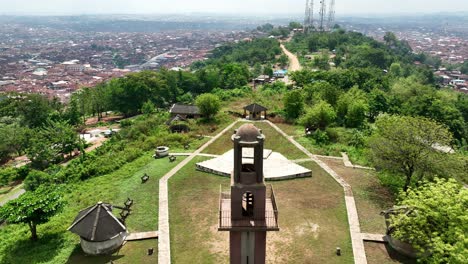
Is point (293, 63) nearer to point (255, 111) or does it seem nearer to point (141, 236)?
point (255, 111)

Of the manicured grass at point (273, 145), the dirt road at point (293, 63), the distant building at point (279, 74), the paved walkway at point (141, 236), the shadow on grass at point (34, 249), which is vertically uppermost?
the dirt road at point (293, 63)

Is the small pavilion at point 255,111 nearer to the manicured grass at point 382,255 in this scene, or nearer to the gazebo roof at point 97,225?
the manicured grass at point 382,255

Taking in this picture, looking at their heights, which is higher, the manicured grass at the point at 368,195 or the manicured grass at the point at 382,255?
the manicured grass at the point at 368,195

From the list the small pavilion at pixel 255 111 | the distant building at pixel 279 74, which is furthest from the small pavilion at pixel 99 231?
the distant building at pixel 279 74

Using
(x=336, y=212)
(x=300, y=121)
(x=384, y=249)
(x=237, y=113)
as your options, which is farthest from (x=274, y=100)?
(x=384, y=249)

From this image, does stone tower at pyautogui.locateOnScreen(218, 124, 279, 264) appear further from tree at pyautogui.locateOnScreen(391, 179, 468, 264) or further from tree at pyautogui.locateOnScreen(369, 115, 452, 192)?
tree at pyautogui.locateOnScreen(369, 115, 452, 192)

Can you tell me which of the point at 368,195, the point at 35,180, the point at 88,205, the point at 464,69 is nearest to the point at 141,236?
the point at 88,205
